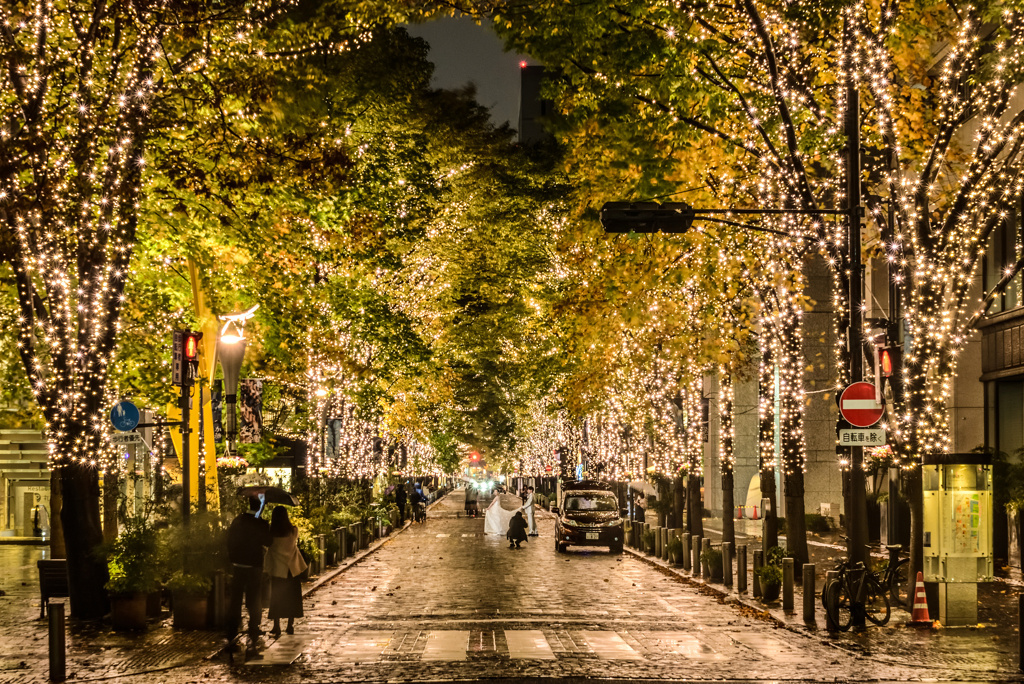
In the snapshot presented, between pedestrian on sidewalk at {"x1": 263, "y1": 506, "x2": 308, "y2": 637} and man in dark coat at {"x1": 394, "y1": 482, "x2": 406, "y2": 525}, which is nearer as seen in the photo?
pedestrian on sidewalk at {"x1": 263, "y1": 506, "x2": 308, "y2": 637}

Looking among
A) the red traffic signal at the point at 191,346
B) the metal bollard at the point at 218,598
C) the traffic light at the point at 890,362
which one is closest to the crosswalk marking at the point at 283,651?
the metal bollard at the point at 218,598

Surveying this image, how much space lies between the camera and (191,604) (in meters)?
16.5

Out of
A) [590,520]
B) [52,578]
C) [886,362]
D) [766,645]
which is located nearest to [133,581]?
[52,578]

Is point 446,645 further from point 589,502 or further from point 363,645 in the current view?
point 589,502

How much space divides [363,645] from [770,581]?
27.3 feet

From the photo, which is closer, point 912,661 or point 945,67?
point 912,661

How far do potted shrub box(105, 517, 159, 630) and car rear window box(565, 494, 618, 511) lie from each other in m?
20.5

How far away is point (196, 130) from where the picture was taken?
1817 centimetres

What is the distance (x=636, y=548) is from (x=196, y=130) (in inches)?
897

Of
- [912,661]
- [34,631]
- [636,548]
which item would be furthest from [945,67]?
[636,548]

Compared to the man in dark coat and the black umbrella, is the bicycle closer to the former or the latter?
the black umbrella

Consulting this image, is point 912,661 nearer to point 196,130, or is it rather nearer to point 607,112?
point 607,112

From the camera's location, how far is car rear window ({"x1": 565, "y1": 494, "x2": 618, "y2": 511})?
117ft

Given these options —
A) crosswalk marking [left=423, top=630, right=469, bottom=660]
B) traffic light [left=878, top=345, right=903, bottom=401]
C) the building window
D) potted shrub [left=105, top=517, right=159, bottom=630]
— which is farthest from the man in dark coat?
traffic light [left=878, top=345, right=903, bottom=401]
